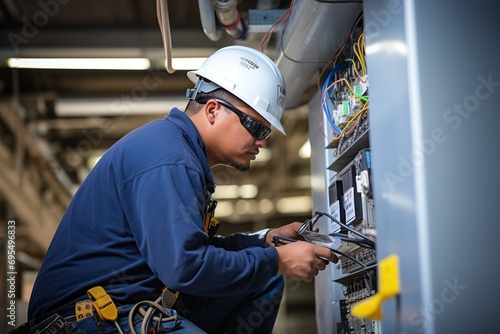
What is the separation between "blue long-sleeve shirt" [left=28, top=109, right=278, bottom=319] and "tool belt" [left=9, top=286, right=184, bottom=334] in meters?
0.04

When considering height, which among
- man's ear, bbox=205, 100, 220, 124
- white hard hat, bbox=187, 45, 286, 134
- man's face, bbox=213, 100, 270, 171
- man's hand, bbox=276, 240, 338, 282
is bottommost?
man's hand, bbox=276, 240, 338, 282

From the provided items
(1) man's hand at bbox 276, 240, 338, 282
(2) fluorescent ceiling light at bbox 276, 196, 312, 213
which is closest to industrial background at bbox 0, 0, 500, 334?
(1) man's hand at bbox 276, 240, 338, 282

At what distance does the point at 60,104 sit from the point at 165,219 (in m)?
4.02

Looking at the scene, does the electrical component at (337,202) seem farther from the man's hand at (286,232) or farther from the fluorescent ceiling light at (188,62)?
the fluorescent ceiling light at (188,62)

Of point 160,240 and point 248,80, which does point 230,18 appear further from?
point 160,240

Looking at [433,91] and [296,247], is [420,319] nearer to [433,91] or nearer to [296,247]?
[433,91]

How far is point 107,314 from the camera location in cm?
191

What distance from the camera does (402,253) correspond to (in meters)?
1.43

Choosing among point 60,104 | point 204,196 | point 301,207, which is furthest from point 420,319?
point 301,207

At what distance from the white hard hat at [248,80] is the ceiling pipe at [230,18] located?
0.58 m

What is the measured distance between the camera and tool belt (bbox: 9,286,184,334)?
1.91 metres

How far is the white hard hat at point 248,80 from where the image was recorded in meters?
2.29

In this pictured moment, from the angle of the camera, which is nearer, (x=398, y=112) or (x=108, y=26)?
(x=398, y=112)

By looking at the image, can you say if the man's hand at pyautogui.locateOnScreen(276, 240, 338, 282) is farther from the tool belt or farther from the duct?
the duct
